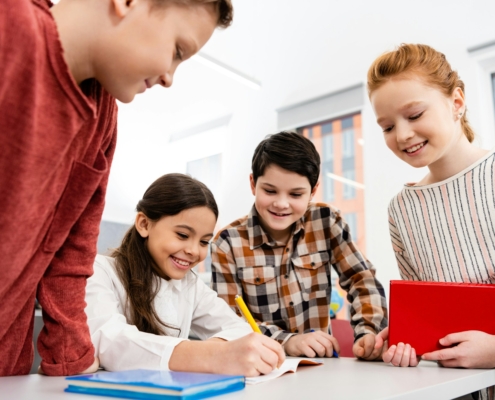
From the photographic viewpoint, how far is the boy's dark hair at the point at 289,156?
1.31m

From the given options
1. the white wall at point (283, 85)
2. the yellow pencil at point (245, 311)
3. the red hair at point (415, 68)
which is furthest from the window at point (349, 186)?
the yellow pencil at point (245, 311)

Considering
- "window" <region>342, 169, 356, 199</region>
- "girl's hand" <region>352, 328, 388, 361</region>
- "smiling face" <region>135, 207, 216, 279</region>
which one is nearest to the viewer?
"girl's hand" <region>352, 328, 388, 361</region>

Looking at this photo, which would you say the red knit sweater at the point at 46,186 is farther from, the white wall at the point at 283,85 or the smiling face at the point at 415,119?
the white wall at the point at 283,85

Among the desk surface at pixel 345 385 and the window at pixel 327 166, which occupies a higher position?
the window at pixel 327 166

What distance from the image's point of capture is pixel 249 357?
63cm

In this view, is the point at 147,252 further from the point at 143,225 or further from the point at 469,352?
the point at 469,352

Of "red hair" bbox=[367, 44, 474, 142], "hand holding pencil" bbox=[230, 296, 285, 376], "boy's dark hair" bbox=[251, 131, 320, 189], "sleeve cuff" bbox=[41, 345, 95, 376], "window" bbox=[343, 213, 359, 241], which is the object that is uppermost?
"window" bbox=[343, 213, 359, 241]

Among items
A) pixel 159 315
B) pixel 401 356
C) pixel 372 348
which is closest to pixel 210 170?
pixel 159 315

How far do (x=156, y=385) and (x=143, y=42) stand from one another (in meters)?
0.38

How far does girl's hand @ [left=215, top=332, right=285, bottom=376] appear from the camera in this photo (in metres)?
0.63

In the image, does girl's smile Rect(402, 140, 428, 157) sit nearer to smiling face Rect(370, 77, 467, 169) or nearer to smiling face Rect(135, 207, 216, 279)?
smiling face Rect(370, 77, 467, 169)

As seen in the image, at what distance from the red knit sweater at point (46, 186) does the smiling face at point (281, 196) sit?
62cm

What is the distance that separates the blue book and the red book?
0.44 meters

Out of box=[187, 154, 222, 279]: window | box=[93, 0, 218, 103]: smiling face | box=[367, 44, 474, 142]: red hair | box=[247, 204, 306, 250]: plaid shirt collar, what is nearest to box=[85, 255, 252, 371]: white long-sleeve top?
box=[247, 204, 306, 250]: plaid shirt collar
